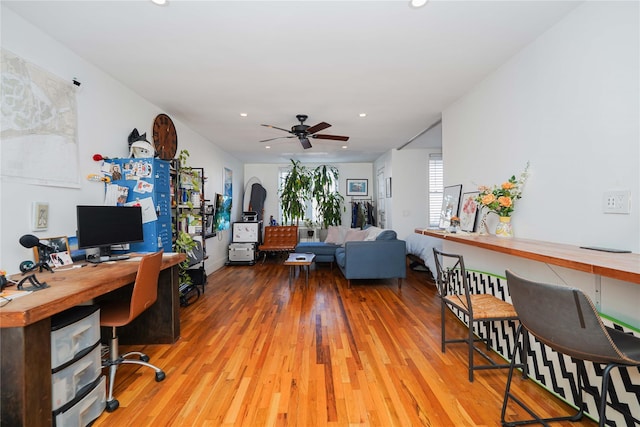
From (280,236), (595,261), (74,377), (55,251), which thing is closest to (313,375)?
(74,377)

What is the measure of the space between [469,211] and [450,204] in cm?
46

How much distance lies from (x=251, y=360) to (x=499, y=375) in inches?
74.4

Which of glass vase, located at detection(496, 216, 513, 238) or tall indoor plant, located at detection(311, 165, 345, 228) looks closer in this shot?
glass vase, located at detection(496, 216, 513, 238)

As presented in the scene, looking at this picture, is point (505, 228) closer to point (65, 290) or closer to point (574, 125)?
point (574, 125)

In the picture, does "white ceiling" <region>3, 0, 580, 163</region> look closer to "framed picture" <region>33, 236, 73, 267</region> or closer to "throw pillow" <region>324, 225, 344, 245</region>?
"framed picture" <region>33, 236, 73, 267</region>

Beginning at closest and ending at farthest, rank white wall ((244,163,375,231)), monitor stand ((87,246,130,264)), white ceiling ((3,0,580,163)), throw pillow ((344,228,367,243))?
white ceiling ((3,0,580,163)) → monitor stand ((87,246,130,264)) → throw pillow ((344,228,367,243)) → white wall ((244,163,375,231))

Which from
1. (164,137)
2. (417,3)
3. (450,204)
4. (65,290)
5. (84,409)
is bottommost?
(84,409)

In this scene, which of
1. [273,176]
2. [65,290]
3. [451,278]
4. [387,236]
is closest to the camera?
[65,290]

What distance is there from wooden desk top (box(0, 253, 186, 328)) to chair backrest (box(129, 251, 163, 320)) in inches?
3.8

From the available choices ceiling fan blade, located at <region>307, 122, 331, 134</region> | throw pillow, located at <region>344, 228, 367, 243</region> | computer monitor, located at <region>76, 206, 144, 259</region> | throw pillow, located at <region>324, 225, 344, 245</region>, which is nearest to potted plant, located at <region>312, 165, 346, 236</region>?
throw pillow, located at <region>324, 225, 344, 245</region>

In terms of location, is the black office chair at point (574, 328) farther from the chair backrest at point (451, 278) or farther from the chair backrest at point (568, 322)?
the chair backrest at point (451, 278)

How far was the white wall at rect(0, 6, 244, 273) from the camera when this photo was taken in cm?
185

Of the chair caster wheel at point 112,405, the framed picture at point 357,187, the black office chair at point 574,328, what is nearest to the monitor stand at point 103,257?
the chair caster wheel at point 112,405

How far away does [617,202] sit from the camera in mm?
1596
